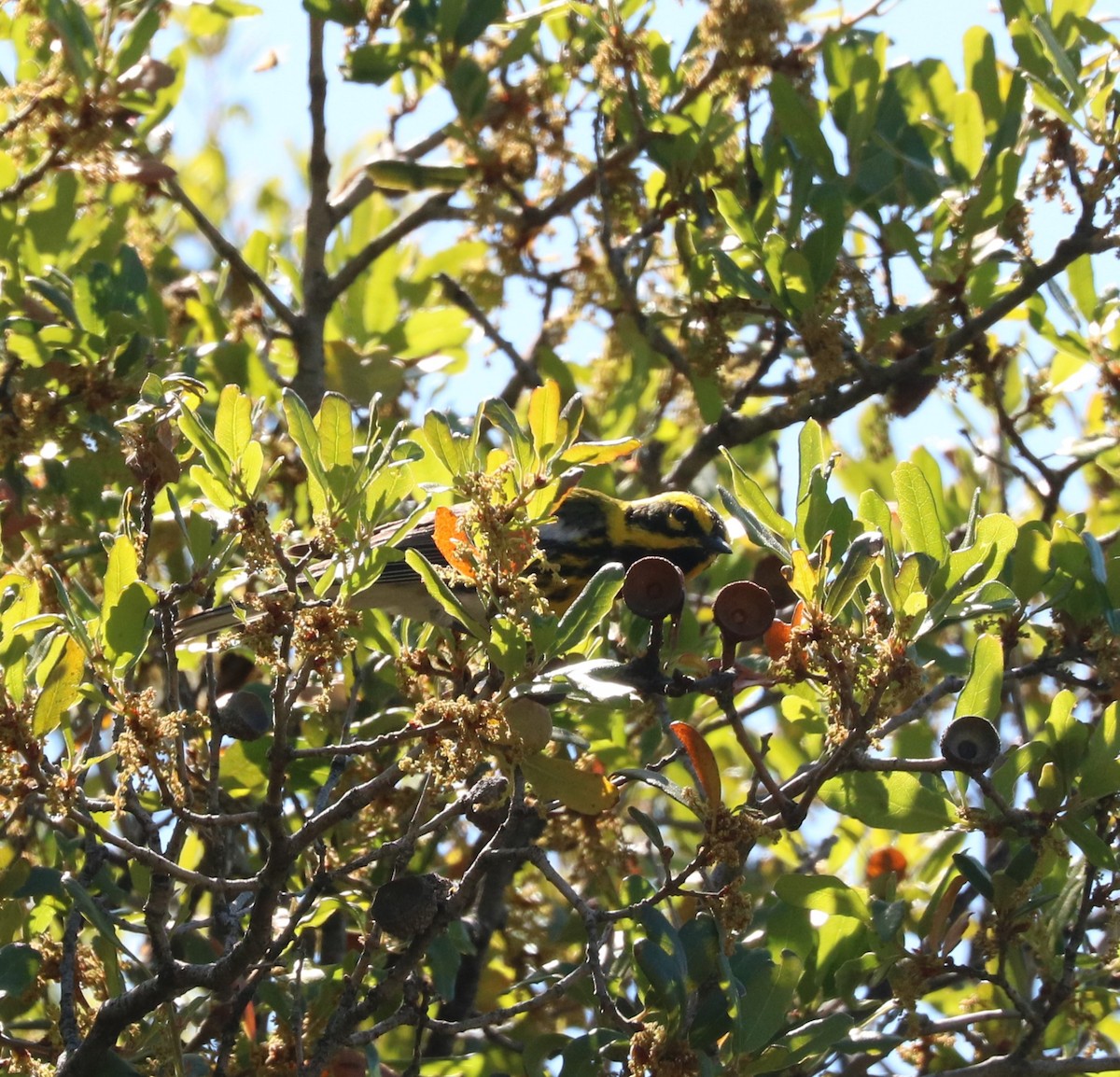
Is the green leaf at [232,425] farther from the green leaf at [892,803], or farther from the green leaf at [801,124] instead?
the green leaf at [801,124]

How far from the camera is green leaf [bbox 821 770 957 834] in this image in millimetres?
2754

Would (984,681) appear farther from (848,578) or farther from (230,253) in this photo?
(230,253)

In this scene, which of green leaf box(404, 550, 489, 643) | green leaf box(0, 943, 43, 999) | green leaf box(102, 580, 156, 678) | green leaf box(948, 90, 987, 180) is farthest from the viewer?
green leaf box(948, 90, 987, 180)

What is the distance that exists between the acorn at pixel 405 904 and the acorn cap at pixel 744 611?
0.72m

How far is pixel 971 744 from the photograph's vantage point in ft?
8.16

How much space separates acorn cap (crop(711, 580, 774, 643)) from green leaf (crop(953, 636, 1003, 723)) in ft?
1.30

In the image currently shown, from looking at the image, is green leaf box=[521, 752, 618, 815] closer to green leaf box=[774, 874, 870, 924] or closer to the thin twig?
green leaf box=[774, 874, 870, 924]

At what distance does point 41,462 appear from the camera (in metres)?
4.08

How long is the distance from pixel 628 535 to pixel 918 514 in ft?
8.15

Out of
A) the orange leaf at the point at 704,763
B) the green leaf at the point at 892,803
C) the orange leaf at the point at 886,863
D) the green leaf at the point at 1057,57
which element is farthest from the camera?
the orange leaf at the point at 886,863

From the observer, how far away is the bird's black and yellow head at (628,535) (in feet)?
15.9

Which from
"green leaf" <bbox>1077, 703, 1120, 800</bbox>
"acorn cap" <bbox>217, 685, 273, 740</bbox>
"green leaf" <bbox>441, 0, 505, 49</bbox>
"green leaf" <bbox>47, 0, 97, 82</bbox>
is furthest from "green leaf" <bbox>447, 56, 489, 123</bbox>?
"green leaf" <bbox>1077, 703, 1120, 800</bbox>

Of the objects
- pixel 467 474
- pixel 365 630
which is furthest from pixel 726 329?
pixel 467 474

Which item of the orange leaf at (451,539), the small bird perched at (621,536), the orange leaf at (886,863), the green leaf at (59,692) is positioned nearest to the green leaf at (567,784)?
the orange leaf at (451,539)
